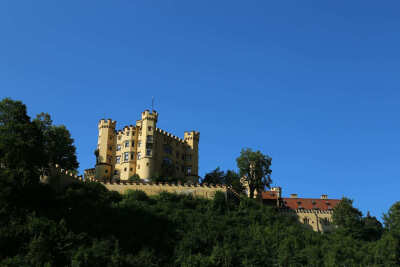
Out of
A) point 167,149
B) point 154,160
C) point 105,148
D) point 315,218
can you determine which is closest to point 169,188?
point 154,160

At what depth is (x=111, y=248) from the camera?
53406 millimetres

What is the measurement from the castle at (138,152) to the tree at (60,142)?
23.1 feet

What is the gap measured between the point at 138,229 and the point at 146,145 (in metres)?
31.6

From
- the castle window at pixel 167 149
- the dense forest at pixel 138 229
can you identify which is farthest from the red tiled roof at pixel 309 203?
the castle window at pixel 167 149

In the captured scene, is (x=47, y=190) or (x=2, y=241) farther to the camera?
(x=47, y=190)

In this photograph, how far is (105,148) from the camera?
9294 centimetres

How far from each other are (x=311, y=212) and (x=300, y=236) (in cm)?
1916

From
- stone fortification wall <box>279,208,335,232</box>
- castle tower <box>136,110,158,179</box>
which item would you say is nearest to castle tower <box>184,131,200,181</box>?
castle tower <box>136,110,158,179</box>

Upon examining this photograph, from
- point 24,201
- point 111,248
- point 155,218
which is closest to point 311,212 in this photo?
point 155,218

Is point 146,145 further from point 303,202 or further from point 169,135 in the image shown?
point 303,202

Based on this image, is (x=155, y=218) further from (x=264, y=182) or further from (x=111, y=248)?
(x=264, y=182)

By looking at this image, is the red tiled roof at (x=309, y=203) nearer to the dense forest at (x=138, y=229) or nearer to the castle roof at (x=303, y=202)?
the castle roof at (x=303, y=202)

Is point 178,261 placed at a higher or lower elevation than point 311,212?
lower

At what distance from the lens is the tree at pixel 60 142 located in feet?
260
